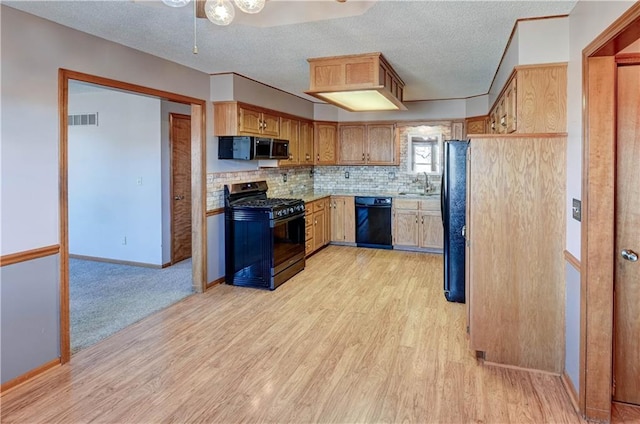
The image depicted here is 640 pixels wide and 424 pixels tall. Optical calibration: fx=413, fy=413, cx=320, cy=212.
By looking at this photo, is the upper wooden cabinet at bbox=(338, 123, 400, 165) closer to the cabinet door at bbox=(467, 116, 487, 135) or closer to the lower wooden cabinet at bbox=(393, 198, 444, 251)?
the lower wooden cabinet at bbox=(393, 198, 444, 251)

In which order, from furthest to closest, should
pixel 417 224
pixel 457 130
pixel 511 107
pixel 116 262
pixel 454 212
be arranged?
1. pixel 457 130
2. pixel 417 224
3. pixel 116 262
4. pixel 454 212
5. pixel 511 107

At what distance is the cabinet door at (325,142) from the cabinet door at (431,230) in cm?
188

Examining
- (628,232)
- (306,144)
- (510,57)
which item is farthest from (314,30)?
(306,144)

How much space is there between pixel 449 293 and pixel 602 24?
2.82 meters

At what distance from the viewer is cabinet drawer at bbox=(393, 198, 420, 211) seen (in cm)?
644

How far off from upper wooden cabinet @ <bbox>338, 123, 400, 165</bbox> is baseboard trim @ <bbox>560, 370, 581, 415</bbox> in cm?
467

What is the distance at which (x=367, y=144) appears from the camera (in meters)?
7.05

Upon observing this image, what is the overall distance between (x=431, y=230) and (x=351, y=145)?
2004 mm

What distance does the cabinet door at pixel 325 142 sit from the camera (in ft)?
23.3

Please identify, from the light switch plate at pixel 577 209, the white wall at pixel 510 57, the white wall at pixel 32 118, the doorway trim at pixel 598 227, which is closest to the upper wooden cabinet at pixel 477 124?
the white wall at pixel 510 57

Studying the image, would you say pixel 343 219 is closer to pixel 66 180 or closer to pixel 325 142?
pixel 325 142

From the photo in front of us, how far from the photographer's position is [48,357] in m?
2.88

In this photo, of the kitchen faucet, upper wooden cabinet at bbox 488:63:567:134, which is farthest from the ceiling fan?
the kitchen faucet

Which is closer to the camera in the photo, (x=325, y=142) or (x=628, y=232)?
(x=628, y=232)
